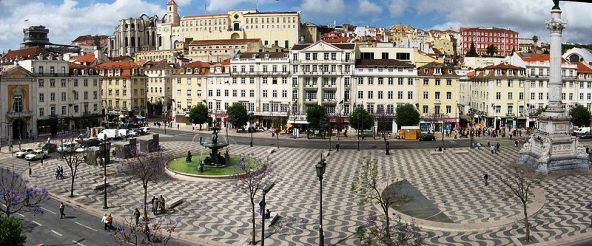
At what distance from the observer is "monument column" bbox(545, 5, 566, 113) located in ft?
143

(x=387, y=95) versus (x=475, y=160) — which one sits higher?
(x=387, y=95)

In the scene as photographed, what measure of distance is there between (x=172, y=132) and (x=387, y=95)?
30316 mm

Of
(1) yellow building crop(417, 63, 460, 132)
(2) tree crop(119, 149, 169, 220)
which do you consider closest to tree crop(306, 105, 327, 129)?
(1) yellow building crop(417, 63, 460, 132)

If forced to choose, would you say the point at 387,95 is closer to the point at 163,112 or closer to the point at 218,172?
the point at 218,172

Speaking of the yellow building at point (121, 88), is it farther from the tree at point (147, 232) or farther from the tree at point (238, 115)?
the tree at point (147, 232)

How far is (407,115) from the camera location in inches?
2621

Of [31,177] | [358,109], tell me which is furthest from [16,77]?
[358,109]

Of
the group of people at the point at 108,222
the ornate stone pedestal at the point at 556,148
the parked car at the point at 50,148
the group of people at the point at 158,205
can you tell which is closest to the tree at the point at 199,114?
the parked car at the point at 50,148

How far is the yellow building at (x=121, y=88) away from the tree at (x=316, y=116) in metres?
39.0

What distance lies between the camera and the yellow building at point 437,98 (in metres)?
72.4

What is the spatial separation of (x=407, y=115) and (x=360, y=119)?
6.20 m

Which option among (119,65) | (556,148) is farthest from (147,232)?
(119,65)

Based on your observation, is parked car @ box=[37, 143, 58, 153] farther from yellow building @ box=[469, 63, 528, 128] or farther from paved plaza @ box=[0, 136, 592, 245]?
yellow building @ box=[469, 63, 528, 128]

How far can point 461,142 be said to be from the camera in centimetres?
6288
